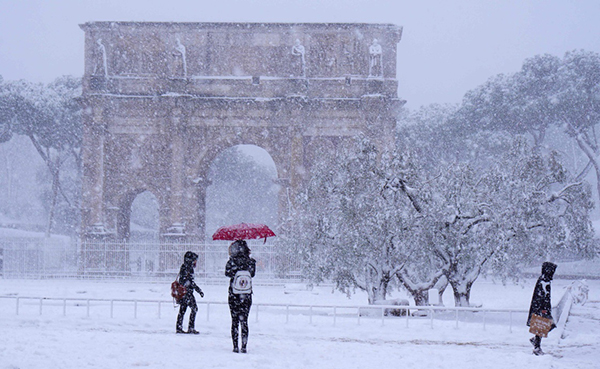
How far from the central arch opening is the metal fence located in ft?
78.5

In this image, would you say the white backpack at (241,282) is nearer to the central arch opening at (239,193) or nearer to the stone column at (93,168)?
the stone column at (93,168)

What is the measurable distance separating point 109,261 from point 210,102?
750cm

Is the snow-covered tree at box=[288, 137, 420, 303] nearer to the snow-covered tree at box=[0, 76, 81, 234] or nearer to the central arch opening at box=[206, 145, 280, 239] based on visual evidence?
the snow-covered tree at box=[0, 76, 81, 234]

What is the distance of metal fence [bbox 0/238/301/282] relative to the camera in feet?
82.0

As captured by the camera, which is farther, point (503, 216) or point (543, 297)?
Result: point (503, 216)

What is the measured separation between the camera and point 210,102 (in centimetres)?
2772

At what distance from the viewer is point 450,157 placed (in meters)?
41.0

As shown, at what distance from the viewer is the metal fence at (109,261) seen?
984 inches

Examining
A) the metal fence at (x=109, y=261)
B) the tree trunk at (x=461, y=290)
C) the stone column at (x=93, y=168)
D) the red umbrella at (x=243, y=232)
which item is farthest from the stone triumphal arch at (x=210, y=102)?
the red umbrella at (x=243, y=232)

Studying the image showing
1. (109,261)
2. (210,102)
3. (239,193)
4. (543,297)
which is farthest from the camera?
(239,193)

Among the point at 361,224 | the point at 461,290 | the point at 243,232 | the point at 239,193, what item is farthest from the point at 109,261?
the point at 239,193

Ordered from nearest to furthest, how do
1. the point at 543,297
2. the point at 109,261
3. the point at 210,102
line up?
the point at 543,297, the point at 109,261, the point at 210,102

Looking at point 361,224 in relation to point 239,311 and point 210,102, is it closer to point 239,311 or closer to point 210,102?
point 239,311

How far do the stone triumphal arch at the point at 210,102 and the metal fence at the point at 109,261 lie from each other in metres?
1.62
